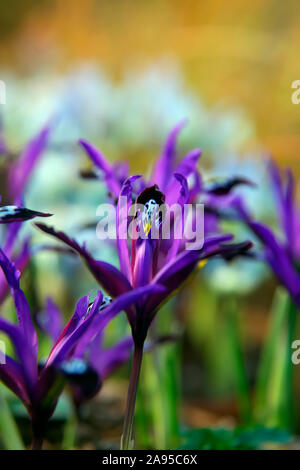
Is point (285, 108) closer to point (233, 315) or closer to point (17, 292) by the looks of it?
point (233, 315)

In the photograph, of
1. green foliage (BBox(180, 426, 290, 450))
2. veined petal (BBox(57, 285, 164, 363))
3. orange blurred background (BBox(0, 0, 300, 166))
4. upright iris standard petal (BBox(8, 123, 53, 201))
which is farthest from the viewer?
orange blurred background (BBox(0, 0, 300, 166))

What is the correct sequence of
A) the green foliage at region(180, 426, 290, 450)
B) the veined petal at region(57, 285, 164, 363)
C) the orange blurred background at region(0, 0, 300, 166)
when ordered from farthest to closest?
the orange blurred background at region(0, 0, 300, 166) < the green foliage at region(180, 426, 290, 450) < the veined petal at region(57, 285, 164, 363)

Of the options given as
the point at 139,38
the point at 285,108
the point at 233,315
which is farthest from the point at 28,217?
the point at 139,38

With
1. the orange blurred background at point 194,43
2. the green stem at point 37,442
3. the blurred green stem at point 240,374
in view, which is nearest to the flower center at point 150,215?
the green stem at point 37,442

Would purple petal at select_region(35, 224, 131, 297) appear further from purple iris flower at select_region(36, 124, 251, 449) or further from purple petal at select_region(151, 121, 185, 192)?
purple petal at select_region(151, 121, 185, 192)

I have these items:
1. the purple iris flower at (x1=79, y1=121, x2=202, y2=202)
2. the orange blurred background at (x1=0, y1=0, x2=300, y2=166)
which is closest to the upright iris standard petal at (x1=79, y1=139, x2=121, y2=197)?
the purple iris flower at (x1=79, y1=121, x2=202, y2=202)

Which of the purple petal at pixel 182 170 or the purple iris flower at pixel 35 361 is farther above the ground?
the purple petal at pixel 182 170

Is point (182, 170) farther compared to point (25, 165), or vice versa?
point (25, 165)

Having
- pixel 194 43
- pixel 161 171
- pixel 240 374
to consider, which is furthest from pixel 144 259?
pixel 194 43

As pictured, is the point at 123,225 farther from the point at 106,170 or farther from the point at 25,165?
the point at 25,165

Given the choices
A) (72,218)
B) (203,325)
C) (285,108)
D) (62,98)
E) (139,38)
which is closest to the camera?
(72,218)

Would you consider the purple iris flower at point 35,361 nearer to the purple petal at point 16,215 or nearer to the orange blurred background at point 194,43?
the purple petal at point 16,215
